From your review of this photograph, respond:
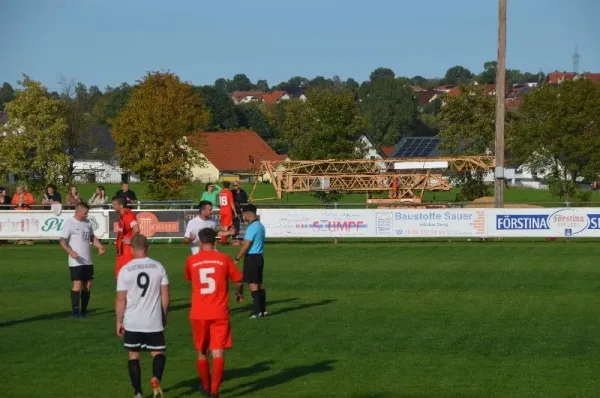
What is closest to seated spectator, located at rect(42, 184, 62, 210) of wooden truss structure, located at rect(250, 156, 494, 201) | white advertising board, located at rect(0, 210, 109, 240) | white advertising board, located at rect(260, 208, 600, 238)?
white advertising board, located at rect(0, 210, 109, 240)

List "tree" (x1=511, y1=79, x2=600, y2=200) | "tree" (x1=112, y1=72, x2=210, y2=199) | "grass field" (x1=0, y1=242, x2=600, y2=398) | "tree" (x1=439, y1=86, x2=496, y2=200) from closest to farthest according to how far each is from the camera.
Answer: "grass field" (x1=0, y1=242, x2=600, y2=398)
"tree" (x1=439, y1=86, x2=496, y2=200)
"tree" (x1=112, y1=72, x2=210, y2=199)
"tree" (x1=511, y1=79, x2=600, y2=200)

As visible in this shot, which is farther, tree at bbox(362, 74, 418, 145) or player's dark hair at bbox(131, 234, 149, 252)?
tree at bbox(362, 74, 418, 145)

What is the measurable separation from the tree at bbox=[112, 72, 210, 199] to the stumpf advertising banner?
23.3 m

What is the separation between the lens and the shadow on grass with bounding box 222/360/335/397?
36.5 ft

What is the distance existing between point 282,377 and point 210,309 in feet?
5.98

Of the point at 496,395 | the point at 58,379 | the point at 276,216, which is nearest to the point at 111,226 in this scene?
the point at 276,216

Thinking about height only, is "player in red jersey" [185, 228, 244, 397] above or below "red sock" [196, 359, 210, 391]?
above

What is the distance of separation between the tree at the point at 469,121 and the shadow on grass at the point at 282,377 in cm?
3933

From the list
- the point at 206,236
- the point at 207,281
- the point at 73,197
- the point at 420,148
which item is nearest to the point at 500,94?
the point at 73,197

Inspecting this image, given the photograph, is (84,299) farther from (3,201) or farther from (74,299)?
(3,201)

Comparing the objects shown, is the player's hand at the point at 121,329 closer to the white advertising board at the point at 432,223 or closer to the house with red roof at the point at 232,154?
the white advertising board at the point at 432,223

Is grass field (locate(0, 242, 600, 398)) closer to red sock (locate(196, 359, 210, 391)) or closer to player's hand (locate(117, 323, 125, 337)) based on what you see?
red sock (locate(196, 359, 210, 391))

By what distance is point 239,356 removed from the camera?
1320 centimetres

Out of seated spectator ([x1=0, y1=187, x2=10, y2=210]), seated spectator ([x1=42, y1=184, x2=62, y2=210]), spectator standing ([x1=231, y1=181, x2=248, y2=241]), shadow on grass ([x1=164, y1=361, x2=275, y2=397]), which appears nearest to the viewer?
shadow on grass ([x1=164, y1=361, x2=275, y2=397])
